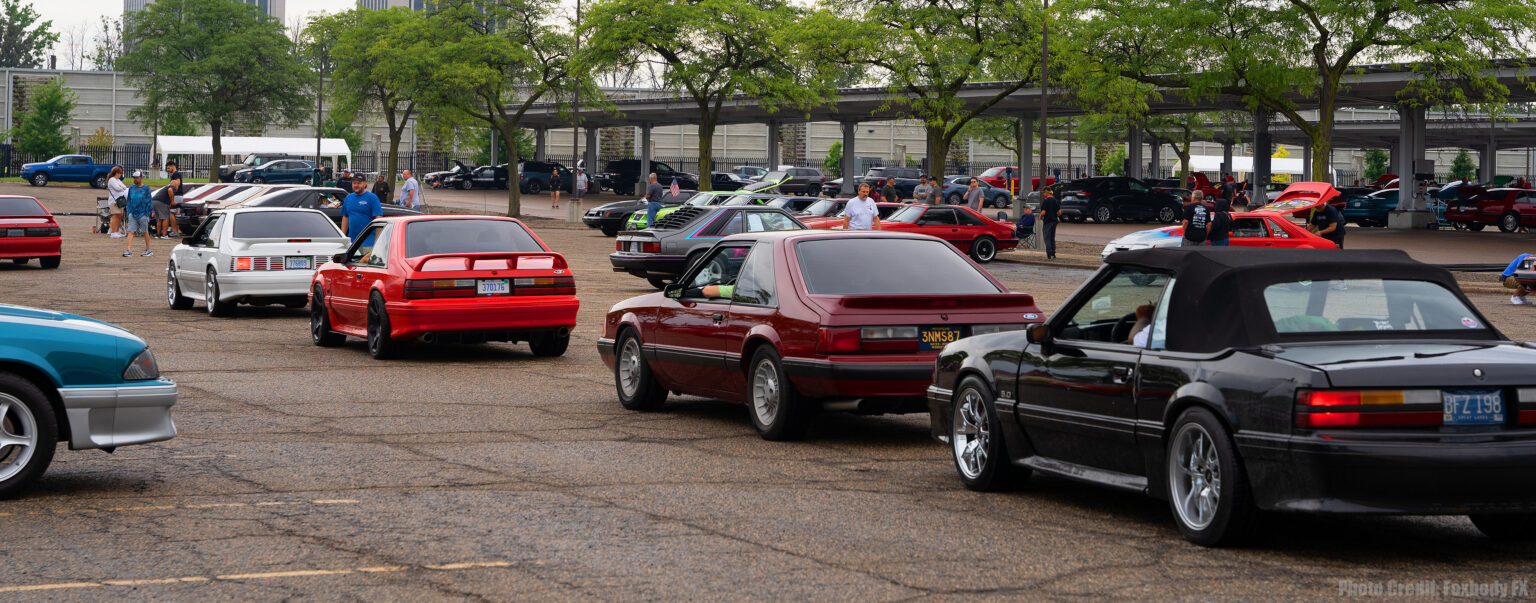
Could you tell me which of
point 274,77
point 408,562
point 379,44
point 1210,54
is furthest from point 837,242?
point 274,77

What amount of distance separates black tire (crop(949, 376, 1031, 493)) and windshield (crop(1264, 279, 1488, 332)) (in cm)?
170

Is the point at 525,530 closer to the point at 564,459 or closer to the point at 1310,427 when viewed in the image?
the point at 564,459

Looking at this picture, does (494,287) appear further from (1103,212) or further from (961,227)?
(1103,212)

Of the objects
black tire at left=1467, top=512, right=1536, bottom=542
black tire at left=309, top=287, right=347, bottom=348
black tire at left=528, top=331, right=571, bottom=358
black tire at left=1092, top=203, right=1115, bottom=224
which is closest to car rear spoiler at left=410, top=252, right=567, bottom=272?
black tire at left=528, top=331, right=571, bottom=358

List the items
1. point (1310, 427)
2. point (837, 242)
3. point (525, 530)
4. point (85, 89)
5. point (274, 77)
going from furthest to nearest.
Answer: point (85, 89)
point (274, 77)
point (837, 242)
point (525, 530)
point (1310, 427)

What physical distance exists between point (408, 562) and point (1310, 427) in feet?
11.3

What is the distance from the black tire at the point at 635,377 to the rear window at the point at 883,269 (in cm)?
175

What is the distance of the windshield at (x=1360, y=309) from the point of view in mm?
6324

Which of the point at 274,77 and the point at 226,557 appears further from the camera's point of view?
the point at 274,77

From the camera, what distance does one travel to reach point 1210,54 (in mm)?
39281

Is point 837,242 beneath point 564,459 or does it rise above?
above

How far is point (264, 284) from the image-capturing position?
18500 mm

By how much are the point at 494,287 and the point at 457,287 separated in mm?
324

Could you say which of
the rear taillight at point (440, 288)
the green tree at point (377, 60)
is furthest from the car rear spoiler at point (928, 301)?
the green tree at point (377, 60)
